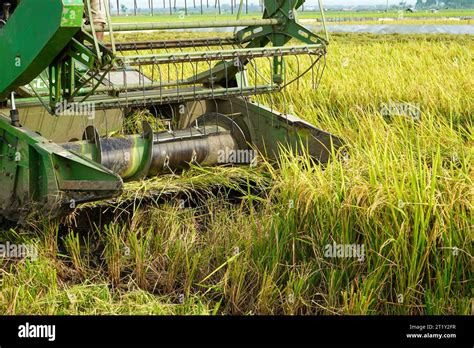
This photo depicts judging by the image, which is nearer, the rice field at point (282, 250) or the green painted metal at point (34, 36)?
the rice field at point (282, 250)

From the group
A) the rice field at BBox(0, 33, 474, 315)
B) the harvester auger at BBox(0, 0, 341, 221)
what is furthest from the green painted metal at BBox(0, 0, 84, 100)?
the rice field at BBox(0, 33, 474, 315)

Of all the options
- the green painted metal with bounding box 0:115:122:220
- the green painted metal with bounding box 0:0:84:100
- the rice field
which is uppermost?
the green painted metal with bounding box 0:0:84:100

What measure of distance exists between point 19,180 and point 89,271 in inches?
24.9

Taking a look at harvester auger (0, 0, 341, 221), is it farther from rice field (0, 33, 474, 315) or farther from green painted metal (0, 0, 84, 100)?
rice field (0, 33, 474, 315)

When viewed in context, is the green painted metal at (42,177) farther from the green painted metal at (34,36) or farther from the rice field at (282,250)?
the green painted metal at (34,36)

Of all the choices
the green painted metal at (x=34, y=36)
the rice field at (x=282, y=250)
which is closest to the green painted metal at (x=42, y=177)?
the rice field at (x=282, y=250)

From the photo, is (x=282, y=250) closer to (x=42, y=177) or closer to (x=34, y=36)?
(x=42, y=177)

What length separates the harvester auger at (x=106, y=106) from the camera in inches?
156

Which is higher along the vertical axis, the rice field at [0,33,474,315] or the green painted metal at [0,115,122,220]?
the green painted metal at [0,115,122,220]

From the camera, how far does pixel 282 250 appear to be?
13.0 feet

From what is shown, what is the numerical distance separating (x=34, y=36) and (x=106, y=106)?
3.89 ft

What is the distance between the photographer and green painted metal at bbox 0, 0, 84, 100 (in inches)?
148

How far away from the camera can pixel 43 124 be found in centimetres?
553

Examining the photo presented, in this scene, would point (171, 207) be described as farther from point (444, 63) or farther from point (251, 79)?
point (444, 63)
